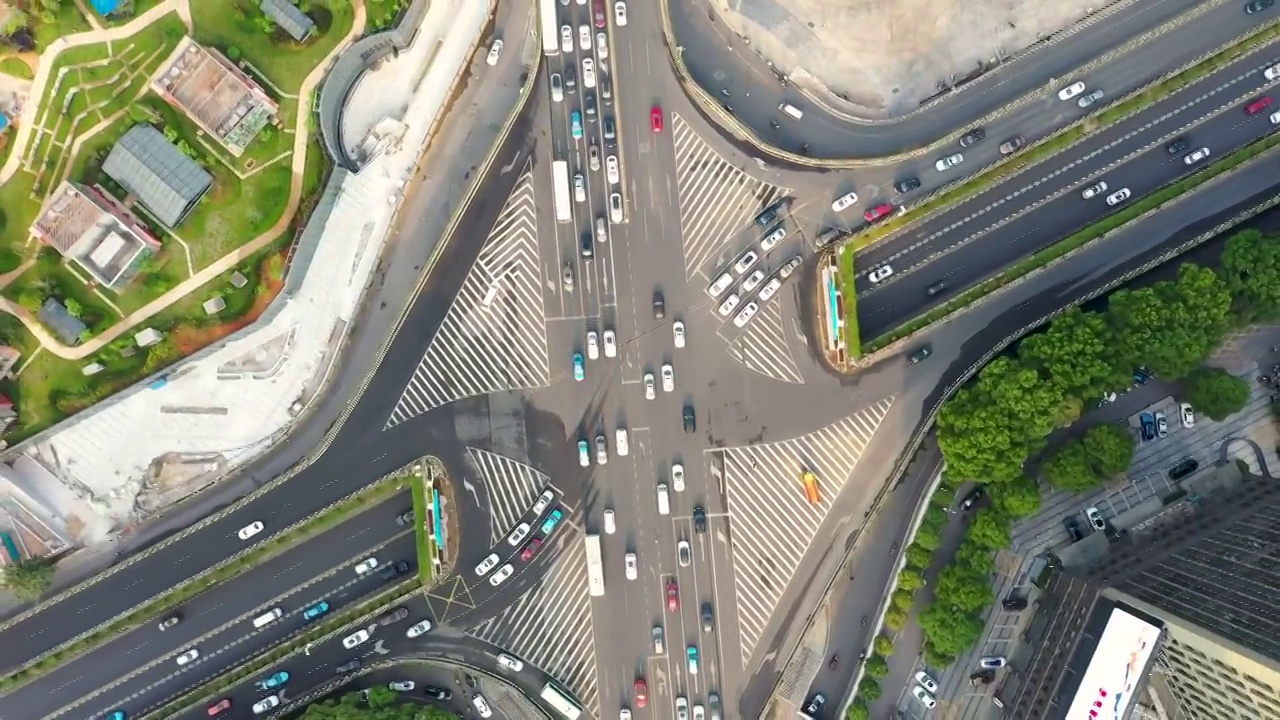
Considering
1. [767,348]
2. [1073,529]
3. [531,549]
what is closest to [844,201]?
[767,348]

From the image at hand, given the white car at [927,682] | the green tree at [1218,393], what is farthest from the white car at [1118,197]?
the white car at [927,682]

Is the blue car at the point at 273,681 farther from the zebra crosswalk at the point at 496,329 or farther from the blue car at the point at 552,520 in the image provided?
the blue car at the point at 552,520

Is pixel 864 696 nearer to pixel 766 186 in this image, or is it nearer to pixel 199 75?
pixel 766 186

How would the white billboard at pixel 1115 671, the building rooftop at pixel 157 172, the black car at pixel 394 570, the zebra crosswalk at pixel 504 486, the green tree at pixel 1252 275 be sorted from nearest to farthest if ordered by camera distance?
the white billboard at pixel 1115 671 < the green tree at pixel 1252 275 < the building rooftop at pixel 157 172 < the zebra crosswalk at pixel 504 486 < the black car at pixel 394 570

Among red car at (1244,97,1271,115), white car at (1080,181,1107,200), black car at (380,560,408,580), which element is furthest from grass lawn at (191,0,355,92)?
red car at (1244,97,1271,115)

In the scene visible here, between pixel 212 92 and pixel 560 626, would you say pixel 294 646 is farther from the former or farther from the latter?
pixel 212 92

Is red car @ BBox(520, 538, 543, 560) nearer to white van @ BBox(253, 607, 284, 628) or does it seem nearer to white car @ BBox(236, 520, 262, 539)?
white van @ BBox(253, 607, 284, 628)

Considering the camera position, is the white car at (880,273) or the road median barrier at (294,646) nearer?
the white car at (880,273)
